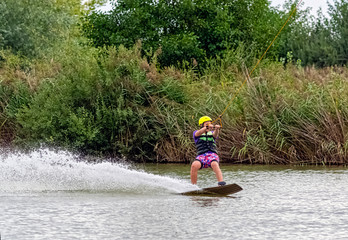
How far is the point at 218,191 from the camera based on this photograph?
38.8 ft

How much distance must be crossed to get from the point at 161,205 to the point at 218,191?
4.78 feet

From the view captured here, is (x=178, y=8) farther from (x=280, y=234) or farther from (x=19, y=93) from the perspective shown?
(x=280, y=234)

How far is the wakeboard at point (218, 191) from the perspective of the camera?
38.4 ft

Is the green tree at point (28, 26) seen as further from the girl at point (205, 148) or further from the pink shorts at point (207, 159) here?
the pink shorts at point (207, 159)

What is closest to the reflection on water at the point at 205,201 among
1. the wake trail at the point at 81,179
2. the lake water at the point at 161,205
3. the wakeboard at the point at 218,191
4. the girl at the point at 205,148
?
the lake water at the point at 161,205

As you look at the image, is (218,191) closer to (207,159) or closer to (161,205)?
(207,159)

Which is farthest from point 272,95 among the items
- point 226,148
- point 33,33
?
point 33,33

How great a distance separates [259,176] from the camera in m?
15.0

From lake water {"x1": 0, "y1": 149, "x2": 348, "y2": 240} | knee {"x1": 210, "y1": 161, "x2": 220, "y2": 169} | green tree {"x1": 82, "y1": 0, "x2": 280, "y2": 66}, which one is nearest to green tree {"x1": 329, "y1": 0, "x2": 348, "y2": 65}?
green tree {"x1": 82, "y1": 0, "x2": 280, "y2": 66}

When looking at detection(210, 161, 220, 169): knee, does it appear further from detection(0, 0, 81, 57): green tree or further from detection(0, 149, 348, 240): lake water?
detection(0, 0, 81, 57): green tree

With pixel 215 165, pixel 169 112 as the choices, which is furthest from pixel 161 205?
pixel 169 112

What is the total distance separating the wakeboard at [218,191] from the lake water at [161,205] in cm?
15

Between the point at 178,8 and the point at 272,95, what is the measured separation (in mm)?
8891

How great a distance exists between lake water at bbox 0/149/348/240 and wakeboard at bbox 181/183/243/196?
0.49 feet
